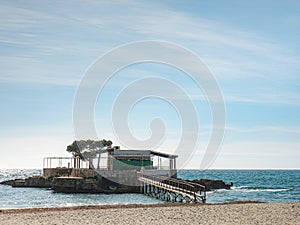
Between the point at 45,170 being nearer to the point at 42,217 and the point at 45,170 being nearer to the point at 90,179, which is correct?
the point at 90,179

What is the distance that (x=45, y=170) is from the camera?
7888 centimetres

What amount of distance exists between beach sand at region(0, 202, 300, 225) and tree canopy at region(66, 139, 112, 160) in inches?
2237

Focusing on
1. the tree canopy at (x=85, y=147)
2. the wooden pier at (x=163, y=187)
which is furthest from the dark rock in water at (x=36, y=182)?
the wooden pier at (x=163, y=187)

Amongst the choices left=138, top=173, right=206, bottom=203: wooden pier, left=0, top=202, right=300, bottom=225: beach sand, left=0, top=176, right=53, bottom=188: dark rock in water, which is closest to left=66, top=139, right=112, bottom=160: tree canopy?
left=0, top=176, right=53, bottom=188: dark rock in water

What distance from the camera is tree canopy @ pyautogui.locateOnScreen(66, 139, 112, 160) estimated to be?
8142 cm

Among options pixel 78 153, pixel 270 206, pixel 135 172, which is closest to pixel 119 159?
pixel 135 172

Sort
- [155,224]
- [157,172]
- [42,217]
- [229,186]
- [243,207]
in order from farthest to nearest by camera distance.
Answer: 1. [229,186]
2. [157,172]
3. [243,207]
4. [42,217]
5. [155,224]

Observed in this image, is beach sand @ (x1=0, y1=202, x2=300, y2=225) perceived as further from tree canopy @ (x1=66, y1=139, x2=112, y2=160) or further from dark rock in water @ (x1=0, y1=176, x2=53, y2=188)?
tree canopy @ (x1=66, y1=139, x2=112, y2=160)

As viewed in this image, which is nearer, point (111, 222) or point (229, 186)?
point (111, 222)

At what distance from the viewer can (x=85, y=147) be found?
83375 millimetres

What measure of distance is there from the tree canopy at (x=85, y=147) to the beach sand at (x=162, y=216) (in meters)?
56.8

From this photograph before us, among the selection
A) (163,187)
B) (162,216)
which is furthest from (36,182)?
(162,216)

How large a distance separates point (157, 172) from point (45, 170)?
23.0 m

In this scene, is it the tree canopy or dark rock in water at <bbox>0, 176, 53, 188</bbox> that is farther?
the tree canopy
